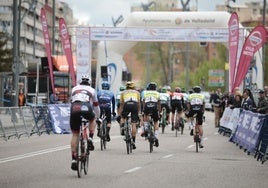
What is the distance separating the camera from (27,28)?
13300 centimetres

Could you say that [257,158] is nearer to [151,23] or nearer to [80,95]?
[80,95]

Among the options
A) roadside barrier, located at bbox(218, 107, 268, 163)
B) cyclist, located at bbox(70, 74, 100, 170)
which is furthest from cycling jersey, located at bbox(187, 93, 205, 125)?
cyclist, located at bbox(70, 74, 100, 170)

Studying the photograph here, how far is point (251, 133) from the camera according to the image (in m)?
22.9

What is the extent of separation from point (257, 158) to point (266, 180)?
5529 mm

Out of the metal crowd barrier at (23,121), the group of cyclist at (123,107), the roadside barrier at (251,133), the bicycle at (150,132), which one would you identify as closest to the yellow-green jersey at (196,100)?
the group of cyclist at (123,107)

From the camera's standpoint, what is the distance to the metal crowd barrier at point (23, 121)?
28.0 meters

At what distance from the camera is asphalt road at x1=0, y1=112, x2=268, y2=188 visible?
14047 mm

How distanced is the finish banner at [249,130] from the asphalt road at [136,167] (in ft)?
1.16

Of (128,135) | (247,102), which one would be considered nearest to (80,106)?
(128,135)

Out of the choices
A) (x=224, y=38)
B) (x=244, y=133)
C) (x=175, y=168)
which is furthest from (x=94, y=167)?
(x=224, y=38)

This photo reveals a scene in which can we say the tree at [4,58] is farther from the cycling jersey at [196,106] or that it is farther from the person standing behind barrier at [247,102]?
the cycling jersey at [196,106]

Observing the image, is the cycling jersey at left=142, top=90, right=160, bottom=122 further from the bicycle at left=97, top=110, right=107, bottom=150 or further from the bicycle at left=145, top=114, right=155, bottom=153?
the bicycle at left=97, top=110, right=107, bottom=150

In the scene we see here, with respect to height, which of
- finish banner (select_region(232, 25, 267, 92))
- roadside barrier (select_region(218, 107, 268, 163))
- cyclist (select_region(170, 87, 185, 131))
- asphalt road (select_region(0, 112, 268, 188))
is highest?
finish banner (select_region(232, 25, 267, 92))

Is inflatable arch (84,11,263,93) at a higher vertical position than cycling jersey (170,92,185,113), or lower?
higher
